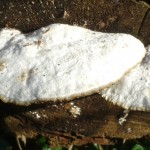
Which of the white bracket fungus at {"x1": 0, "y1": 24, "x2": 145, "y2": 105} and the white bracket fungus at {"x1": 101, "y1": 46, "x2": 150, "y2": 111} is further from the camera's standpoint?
the white bracket fungus at {"x1": 101, "y1": 46, "x2": 150, "y2": 111}

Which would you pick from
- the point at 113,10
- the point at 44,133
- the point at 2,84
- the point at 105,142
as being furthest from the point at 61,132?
the point at 113,10

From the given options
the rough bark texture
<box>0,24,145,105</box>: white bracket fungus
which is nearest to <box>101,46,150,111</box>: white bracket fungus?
<box>0,24,145,105</box>: white bracket fungus

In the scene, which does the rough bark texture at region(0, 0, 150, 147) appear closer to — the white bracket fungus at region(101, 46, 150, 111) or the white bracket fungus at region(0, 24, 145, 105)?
the white bracket fungus at region(0, 24, 145, 105)

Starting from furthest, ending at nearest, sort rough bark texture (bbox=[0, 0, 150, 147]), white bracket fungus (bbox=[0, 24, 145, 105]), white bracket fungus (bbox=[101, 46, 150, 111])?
1. rough bark texture (bbox=[0, 0, 150, 147])
2. white bracket fungus (bbox=[101, 46, 150, 111])
3. white bracket fungus (bbox=[0, 24, 145, 105])

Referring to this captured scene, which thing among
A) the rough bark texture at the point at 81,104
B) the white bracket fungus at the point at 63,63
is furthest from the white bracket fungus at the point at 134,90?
the rough bark texture at the point at 81,104

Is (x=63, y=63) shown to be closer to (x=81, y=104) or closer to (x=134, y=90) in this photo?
(x=134, y=90)

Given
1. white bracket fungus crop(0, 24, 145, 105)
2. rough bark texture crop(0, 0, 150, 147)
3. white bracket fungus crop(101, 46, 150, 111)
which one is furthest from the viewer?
rough bark texture crop(0, 0, 150, 147)
